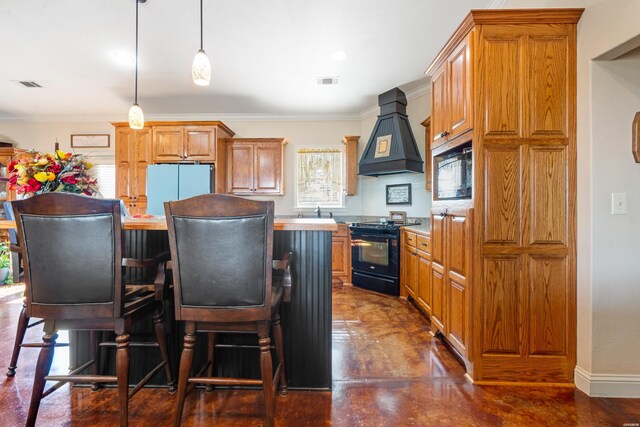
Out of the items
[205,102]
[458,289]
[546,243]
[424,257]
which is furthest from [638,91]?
[205,102]

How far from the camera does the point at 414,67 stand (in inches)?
133

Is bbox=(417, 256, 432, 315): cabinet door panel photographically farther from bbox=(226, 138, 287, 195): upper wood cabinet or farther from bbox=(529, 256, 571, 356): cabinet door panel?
bbox=(226, 138, 287, 195): upper wood cabinet

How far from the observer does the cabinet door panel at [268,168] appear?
4.66 m

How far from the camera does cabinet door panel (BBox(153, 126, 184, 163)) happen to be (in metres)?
4.21

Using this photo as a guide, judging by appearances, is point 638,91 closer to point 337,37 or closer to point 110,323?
point 337,37

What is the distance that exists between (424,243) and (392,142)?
1.65 m

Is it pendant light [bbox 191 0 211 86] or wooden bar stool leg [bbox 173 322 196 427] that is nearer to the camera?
wooden bar stool leg [bbox 173 322 196 427]

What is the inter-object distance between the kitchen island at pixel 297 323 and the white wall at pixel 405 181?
8.67ft

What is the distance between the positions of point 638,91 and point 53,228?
310 cm

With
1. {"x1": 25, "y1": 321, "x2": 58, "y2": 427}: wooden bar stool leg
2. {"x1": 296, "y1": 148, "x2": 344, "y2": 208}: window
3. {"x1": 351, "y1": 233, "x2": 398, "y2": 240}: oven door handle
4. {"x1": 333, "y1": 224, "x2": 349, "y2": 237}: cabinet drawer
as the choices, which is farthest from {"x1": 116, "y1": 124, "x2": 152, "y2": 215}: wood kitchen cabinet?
{"x1": 25, "y1": 321, "x2": 58, "y2": 427}: wooden bar stool leg

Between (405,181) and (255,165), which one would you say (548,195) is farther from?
(255,165)

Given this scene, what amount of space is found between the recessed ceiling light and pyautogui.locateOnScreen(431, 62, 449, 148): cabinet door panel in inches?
41.6

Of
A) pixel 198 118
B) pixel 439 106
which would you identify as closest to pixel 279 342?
pixel 439 106

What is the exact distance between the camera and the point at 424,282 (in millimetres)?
2895
